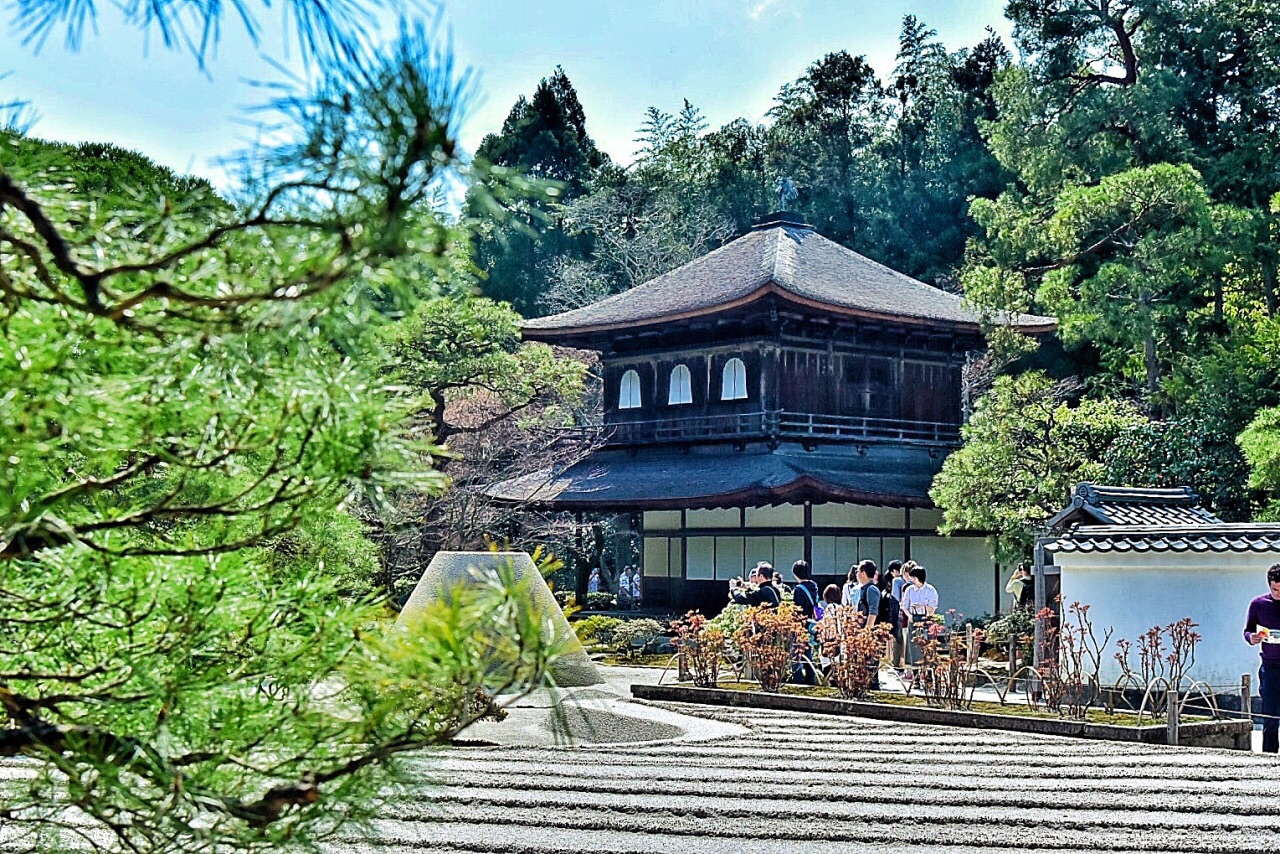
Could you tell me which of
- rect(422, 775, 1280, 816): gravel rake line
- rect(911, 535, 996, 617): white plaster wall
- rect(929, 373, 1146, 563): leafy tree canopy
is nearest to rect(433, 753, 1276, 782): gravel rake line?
rect(422, 775, 1280, 816): gravel rake line

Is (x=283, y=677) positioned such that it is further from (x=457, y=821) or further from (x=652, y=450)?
(x=652, y=450)

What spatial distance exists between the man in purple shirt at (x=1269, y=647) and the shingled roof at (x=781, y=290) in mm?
14210

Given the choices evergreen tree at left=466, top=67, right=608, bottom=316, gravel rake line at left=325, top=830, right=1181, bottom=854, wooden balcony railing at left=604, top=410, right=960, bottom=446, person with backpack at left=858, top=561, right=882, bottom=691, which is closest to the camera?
gravel rake line at left=325, top=830, right=1181, bottom=854

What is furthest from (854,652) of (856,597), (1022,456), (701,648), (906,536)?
(906,536)

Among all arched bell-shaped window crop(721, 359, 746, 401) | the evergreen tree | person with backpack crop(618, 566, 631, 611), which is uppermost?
the evergreen tree

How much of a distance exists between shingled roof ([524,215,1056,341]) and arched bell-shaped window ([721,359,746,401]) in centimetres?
107

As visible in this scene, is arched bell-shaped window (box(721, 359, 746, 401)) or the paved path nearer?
Result: the paved path

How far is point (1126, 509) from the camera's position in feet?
47.8

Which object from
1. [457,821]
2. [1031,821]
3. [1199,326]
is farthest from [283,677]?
[1199,326]

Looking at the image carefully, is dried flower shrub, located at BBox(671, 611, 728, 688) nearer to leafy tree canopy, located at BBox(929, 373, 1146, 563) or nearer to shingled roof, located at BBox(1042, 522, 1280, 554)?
shingled roof, located at BBox(1042, 522, 1280, 554)

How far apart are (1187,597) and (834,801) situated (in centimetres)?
747

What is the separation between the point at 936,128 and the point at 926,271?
454 centimetres

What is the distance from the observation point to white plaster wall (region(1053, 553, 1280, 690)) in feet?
40.8

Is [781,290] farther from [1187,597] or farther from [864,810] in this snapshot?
[864,810]
